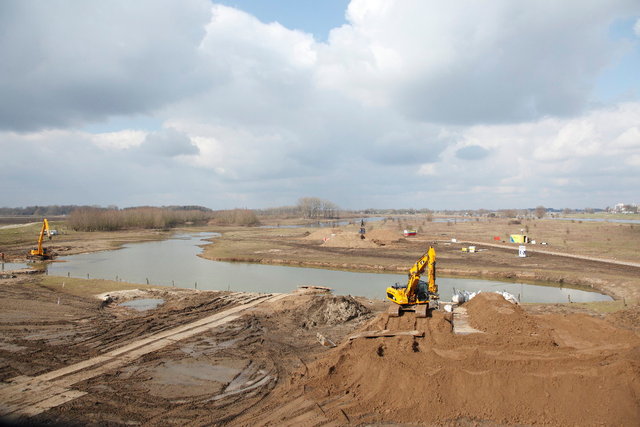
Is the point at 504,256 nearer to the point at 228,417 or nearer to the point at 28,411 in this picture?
the point at 228,417

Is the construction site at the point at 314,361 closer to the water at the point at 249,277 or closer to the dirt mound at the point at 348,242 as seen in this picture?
the water at the point at 249,277

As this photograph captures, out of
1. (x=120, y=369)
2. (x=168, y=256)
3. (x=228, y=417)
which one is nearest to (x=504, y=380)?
(x=228, y=417)

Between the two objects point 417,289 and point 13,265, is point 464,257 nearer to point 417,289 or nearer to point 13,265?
point 417,289

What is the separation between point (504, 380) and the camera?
11.5 m

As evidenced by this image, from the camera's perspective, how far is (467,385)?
38.0 feet

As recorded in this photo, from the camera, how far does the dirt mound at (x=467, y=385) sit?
34.6ft

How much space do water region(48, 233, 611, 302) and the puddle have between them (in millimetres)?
7755

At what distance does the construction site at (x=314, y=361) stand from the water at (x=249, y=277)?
790 cm

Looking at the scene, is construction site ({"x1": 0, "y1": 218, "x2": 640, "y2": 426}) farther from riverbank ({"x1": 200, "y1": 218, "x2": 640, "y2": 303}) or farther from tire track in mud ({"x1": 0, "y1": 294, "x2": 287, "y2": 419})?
riverbank ({"x1": 200, "y1": 218, "x2": 640, "y2": 303})

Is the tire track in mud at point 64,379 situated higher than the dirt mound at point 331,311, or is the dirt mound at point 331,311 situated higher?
the dirt mound at point 331,311

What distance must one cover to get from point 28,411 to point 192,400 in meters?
4.78

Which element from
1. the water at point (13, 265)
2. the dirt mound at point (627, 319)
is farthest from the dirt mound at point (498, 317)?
the water at point (13, 265)

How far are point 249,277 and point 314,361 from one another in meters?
27.4

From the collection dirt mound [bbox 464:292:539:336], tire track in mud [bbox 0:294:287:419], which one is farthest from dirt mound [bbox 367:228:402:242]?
tire track in mud [bbox 0:294:287:419]
